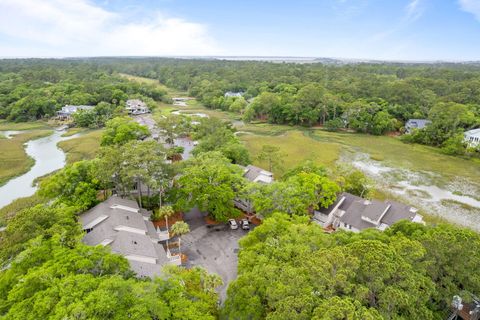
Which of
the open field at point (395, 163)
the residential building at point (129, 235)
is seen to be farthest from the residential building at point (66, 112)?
the residential building at point (129, 235)

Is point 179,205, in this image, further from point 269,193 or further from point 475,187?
point 475,187

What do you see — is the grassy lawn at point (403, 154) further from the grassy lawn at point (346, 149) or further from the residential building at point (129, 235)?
the residential building at point (129, 235)

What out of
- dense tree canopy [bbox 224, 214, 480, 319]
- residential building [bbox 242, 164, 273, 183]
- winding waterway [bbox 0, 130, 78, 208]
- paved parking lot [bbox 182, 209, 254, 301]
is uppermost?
dense tree canopy [bbox 224, 214, 480, 319]

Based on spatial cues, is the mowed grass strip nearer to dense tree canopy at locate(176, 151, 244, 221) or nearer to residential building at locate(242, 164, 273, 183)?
residential building at locate(242, 164, 273, 183)

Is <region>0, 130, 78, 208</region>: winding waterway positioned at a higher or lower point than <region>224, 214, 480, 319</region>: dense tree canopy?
lower

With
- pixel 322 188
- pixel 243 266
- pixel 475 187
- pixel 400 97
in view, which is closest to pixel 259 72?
pixel 400 97

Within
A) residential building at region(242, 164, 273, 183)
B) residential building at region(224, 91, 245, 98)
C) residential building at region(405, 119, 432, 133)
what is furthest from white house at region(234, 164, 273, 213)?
residential building at region(224, 91, 245, 98)
